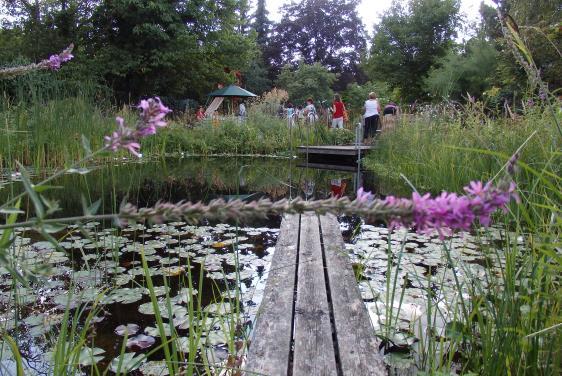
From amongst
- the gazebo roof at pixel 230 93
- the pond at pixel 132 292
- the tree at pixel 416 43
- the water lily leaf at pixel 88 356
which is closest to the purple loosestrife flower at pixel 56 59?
the pond at pixel 132 292

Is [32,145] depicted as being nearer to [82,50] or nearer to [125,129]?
[125,129]

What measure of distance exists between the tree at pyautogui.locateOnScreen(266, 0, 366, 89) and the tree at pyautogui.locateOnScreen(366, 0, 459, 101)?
1474cm

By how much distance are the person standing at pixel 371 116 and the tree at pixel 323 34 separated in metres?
33.2

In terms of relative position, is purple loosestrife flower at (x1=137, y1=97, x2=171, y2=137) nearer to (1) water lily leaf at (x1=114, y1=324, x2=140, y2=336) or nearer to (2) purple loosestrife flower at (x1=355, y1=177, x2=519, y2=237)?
(2) purple loosestrife flower at (x1=355, y1=177, x2=519, y2=237)

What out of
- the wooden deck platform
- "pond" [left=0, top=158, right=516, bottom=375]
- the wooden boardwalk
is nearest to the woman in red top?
the wooden deck platform

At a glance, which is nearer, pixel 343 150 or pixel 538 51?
pixel 343 150

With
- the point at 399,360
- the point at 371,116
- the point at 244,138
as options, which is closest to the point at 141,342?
the point at 399,360

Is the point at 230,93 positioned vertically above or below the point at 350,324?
above

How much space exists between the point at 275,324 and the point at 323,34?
47.5 metres

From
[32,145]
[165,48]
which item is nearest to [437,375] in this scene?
[32,145]

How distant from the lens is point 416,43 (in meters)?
29.3

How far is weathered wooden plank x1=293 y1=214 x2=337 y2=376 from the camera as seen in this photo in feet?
5.56

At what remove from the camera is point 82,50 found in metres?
19.1

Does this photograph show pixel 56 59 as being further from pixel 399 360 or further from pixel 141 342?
pixel 399 360
